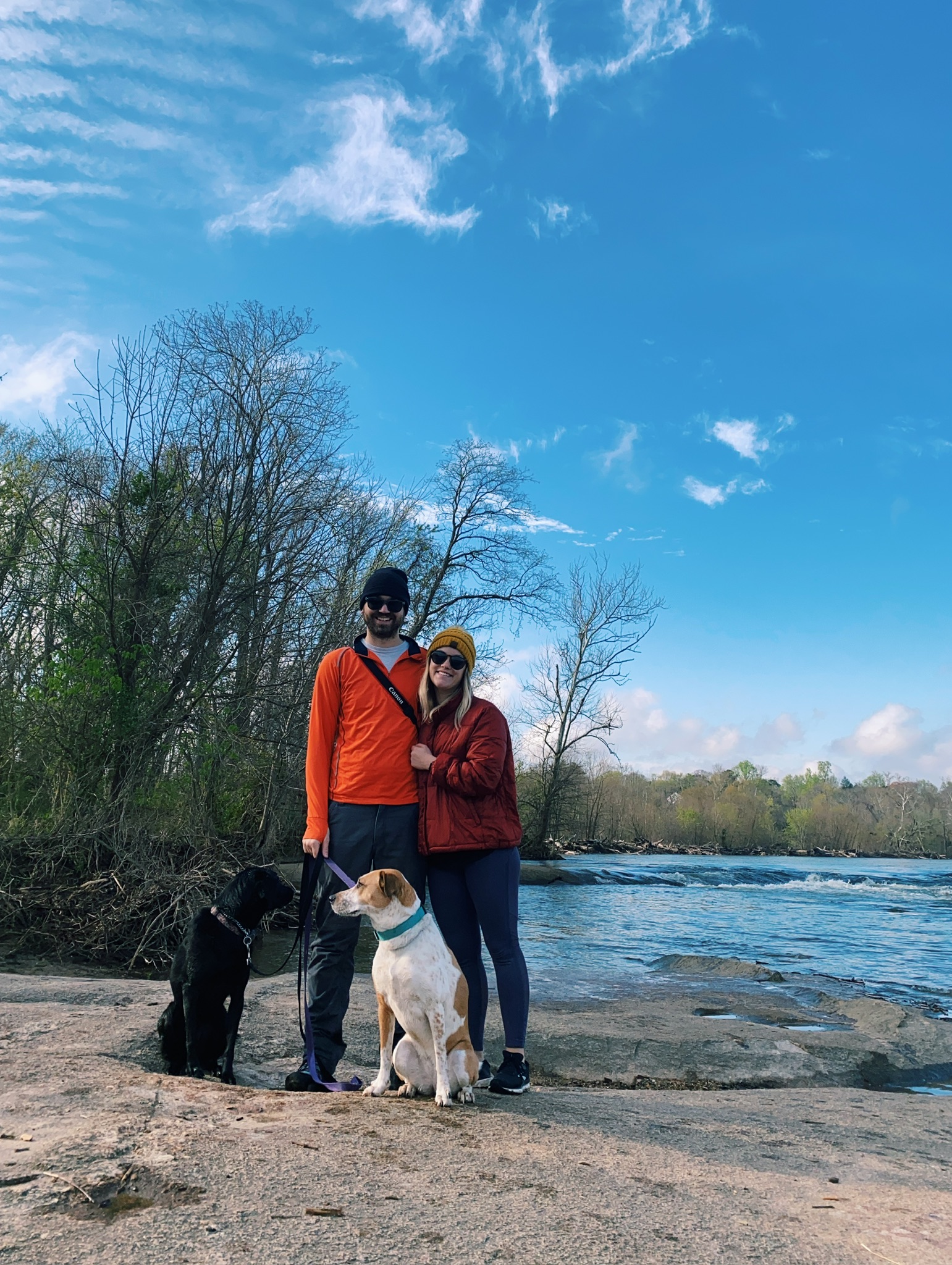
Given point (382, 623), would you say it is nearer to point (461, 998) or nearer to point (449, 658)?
point (449, 658)

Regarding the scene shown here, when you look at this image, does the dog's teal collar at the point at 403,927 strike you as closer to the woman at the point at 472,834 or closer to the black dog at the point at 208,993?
the woman at the point at 472,834

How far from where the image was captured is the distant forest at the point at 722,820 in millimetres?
41406

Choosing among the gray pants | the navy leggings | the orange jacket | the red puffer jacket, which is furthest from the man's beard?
the navy leggings

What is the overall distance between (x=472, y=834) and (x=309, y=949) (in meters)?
1.11

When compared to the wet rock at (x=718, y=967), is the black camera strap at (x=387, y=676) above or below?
above

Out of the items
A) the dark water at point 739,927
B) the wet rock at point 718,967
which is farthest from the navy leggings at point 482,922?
the wet rock at point 718,967

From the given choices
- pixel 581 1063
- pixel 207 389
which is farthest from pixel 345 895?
pixel 207 389

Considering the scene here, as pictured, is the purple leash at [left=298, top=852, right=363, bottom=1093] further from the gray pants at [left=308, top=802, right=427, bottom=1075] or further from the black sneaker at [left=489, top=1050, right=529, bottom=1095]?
the black sneaker at [left=489, top=1050, right=529, bottom=1095]

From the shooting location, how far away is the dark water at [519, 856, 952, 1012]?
35.4 feet

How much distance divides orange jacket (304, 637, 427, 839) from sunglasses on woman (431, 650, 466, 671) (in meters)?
0.24

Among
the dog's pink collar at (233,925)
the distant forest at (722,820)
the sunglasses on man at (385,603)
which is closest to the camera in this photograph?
the sunglasses on man at (385,603)

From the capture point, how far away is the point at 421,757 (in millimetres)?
3902

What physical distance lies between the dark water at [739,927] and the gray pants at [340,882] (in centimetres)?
481

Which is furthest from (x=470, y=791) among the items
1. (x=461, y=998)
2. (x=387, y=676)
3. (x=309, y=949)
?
(x=309, y=949)
